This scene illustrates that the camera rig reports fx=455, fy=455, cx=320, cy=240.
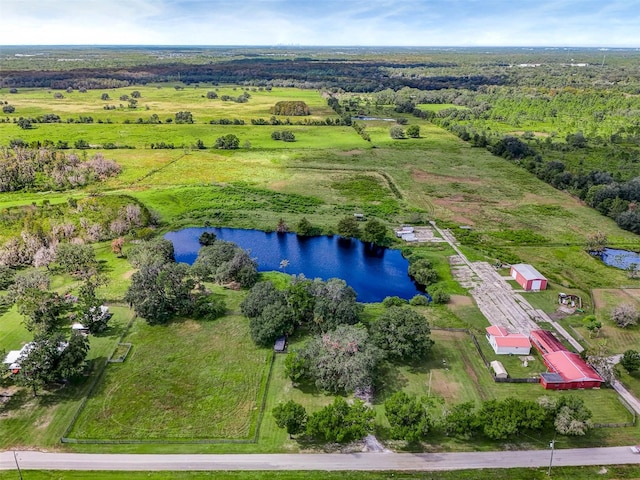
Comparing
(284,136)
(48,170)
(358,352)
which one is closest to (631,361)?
(358,352)

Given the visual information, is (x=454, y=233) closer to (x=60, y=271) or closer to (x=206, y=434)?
(x=206, y=434)

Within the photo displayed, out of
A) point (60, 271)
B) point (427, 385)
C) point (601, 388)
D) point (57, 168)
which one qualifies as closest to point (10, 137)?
point (57, 168)

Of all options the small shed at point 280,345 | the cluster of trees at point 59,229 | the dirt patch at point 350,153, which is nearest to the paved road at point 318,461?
the small shed at point 280,345

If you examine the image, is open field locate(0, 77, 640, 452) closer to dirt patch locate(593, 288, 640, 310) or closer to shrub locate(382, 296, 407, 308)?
dirt patch locate(593, 288, 640, 310)

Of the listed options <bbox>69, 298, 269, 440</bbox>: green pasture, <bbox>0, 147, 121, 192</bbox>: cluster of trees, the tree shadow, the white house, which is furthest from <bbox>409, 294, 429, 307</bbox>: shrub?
<bbox>0, 147, 121, 192</bbox>: cluster of trees

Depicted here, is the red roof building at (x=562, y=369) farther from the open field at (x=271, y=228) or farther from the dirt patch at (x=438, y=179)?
the dirt patch at (x=438, y=179)

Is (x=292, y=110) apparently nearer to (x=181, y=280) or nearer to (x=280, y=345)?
(x=181, y=280)

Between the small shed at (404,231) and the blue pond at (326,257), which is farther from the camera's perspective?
the small shed at (404,231)
